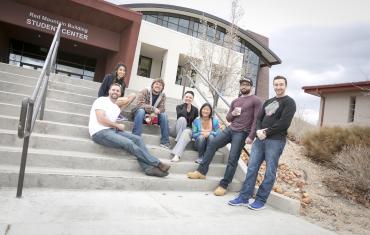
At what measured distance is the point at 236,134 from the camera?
14.6 feet

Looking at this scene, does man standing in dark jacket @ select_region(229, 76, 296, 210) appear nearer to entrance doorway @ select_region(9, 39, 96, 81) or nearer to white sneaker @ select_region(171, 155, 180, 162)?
white sneaker @ select_region(171, 155, 180, 162)

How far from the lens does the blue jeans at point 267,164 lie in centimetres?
389

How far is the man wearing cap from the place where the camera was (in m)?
4.87

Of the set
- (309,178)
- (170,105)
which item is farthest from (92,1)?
(309,178)

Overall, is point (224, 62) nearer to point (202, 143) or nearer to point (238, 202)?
point (202, 143)

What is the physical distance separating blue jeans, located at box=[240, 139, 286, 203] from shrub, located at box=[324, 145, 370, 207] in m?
2.58

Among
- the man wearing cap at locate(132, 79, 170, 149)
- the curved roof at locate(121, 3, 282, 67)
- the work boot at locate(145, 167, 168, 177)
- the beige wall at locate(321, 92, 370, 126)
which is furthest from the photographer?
the curved roof at locate(121, 3, 282, 67)

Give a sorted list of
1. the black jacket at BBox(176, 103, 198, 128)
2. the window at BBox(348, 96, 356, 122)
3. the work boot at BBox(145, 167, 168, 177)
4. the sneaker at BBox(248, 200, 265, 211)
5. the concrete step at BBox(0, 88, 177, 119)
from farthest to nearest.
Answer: the window at BBox(348, 96, 356, 122) → the black jacket at BBox(176, 103, 198, 128) → the concrete step at BBox(0, 88, 177, 119) → the work boot at BBox(145, 167, 168, 177) → the sneaker at BBox(248, 200, 265, 211)

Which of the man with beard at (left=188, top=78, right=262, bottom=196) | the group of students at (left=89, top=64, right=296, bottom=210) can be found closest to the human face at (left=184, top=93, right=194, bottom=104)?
the group of students at (left=89, top=64, right=296, bottom=210)

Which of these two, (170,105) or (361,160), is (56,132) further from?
(361,160)

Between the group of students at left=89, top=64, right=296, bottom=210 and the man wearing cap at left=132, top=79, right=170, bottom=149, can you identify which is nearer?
the group of students at left=89, top=64, right=296, bottom=210

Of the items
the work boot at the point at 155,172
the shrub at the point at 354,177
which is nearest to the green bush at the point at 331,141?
the shrub at the point at 354,177

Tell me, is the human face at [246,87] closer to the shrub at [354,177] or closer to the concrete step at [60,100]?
the concrete step at [60,100]

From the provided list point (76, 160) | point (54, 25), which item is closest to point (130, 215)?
point (76, 160)
